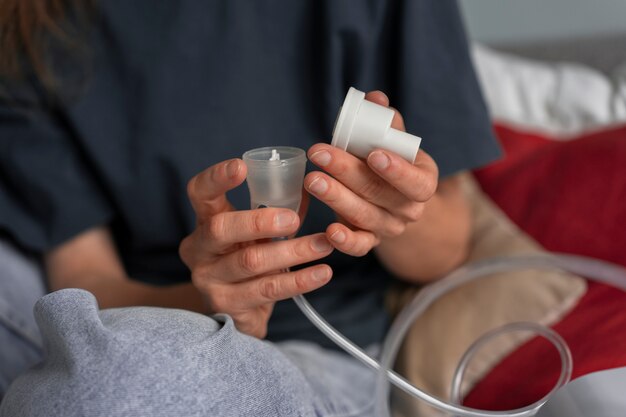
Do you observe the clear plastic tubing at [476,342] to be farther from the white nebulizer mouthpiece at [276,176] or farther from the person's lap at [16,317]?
the person's lap at [16,317]

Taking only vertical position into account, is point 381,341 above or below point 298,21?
below

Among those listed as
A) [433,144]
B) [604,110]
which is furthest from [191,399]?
[604,110]

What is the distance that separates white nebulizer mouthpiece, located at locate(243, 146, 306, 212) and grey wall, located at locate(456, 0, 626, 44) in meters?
1.12

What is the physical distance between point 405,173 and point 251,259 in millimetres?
120

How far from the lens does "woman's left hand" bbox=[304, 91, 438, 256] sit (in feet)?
1.38

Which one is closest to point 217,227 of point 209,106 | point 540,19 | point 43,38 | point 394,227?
point 394,227

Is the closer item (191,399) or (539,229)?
(191,399)

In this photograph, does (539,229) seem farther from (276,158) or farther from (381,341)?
(276,158)

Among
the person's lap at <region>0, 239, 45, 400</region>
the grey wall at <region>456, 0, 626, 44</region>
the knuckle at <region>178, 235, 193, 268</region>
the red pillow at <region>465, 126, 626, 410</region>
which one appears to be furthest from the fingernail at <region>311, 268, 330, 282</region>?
the grey wall at <region>456, 0, 626, 44</region>

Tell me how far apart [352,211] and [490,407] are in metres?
0.26

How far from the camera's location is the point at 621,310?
0.60m

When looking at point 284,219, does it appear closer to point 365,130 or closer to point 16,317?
point 365,130

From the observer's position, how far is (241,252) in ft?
1.51

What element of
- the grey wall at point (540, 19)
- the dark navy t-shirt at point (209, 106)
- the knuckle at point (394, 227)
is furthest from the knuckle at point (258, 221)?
the grey wall at point (540, 19)
